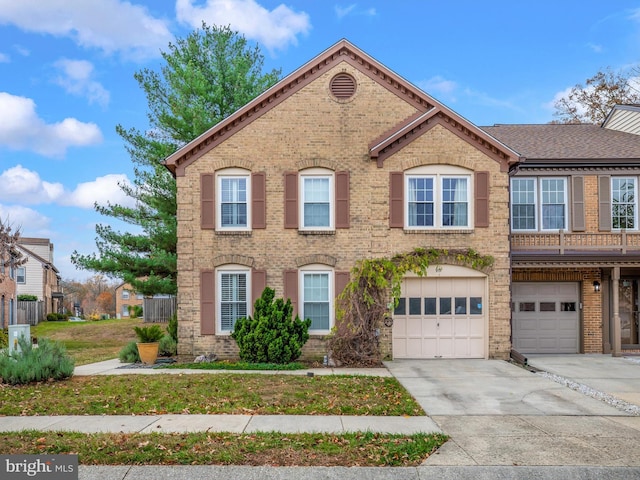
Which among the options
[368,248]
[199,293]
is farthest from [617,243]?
[199,293]

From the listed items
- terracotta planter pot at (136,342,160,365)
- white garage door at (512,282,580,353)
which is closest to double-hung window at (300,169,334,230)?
terracotta planter pot at (136,342,160,365)

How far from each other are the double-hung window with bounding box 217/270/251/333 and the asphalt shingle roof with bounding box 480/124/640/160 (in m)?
10.0

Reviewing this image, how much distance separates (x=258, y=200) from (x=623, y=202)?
11962 mm

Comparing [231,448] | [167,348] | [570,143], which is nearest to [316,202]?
[167,348]

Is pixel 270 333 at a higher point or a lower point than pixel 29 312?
higher

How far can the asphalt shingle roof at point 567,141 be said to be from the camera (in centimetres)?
1731

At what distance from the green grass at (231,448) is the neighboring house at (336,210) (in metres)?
8.00

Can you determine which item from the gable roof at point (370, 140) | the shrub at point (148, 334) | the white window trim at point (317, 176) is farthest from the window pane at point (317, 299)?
the shrub at point (148, 334)

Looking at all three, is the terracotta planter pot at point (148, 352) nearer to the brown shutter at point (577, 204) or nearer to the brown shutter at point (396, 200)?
the brown shutter at point (396, 200)

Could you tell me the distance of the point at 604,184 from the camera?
17109mm

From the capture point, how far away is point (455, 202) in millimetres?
15656

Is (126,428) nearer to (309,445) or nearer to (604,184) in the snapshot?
(309,445)

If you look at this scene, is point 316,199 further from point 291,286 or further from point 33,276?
point 33,276

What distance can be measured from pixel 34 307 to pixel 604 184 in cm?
3934
